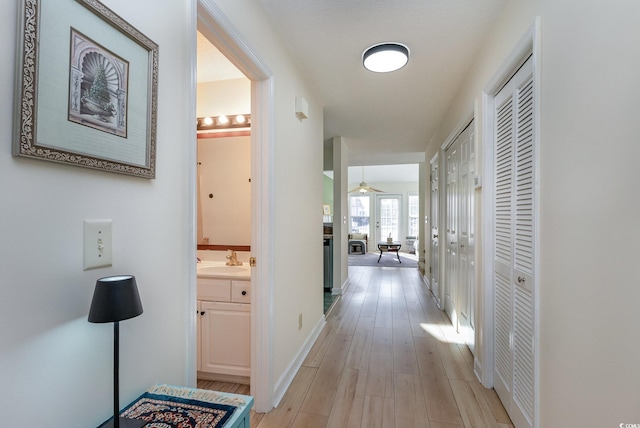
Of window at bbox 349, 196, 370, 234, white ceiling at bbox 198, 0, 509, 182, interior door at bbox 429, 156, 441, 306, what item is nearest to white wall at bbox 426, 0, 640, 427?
white ceiling at bbox 198, 0, 509, 182

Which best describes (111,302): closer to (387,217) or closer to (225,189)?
(225,189)

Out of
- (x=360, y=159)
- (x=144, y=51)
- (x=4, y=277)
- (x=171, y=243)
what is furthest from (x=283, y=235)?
(x=360, y=159)

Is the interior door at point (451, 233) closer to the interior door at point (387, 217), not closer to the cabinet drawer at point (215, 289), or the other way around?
the cabinet drawer at point (215, 289)

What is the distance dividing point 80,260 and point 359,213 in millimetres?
11060

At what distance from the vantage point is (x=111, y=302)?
68cm

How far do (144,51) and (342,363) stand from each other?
2.47 meters

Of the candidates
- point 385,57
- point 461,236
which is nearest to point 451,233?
point 461,236

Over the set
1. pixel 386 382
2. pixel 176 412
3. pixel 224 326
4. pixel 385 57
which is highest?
pixel 385 57

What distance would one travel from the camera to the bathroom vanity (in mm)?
2137

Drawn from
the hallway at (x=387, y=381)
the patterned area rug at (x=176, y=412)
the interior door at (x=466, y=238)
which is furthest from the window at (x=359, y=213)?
the patterned area rug at (x=176, y=412)

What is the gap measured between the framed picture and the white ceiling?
1.27 m

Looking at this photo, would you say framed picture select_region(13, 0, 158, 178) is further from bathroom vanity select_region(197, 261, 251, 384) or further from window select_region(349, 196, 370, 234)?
window select_region(349, 196, 370, 234)

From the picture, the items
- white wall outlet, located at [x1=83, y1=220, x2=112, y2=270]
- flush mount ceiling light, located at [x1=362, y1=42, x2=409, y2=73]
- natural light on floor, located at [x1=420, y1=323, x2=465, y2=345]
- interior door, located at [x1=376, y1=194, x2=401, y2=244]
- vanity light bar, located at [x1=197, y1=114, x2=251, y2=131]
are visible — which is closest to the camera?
white wall outlet, located at [x1=83, y1=220, x2=112, y2=270]

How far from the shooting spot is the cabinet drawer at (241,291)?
6.93 ft
